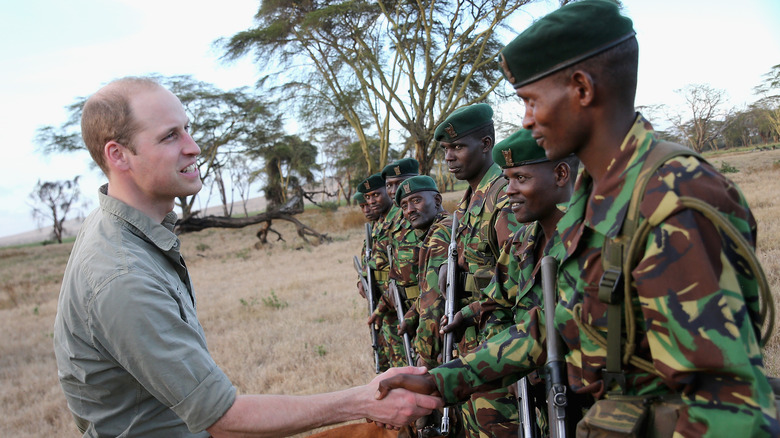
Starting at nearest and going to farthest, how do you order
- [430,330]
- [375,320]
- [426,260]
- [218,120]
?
[430,330] < [426,260] < [375,320] < [218,120]

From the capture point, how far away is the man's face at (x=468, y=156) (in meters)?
3.60

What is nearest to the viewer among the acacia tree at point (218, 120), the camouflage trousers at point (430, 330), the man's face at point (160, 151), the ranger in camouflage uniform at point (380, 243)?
the man's face at point (160, 151)

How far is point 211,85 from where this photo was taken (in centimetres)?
2761

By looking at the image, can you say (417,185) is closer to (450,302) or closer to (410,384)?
(450,302)

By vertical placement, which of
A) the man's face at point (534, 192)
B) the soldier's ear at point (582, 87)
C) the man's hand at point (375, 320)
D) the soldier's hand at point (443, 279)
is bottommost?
the man's hand at point (375, 320)

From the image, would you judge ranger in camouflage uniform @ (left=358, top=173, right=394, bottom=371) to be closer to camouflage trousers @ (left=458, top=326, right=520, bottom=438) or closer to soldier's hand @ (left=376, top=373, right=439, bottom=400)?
camouflage trousers @ (left=458, top=326, right=520, bottom=438)

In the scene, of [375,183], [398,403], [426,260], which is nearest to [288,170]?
[375,183]

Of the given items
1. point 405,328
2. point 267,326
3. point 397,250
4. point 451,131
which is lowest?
point 267,326

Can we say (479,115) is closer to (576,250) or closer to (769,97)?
(576,250)

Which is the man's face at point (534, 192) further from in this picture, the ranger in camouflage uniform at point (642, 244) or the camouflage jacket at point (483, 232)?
the ranger in camouflage uniform at point (642, 244)

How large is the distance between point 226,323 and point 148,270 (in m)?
7.55

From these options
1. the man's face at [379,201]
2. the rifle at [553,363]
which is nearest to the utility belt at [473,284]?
the rifle at [553,363]

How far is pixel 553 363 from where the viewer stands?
160 cm

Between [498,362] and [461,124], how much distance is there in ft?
7.03
